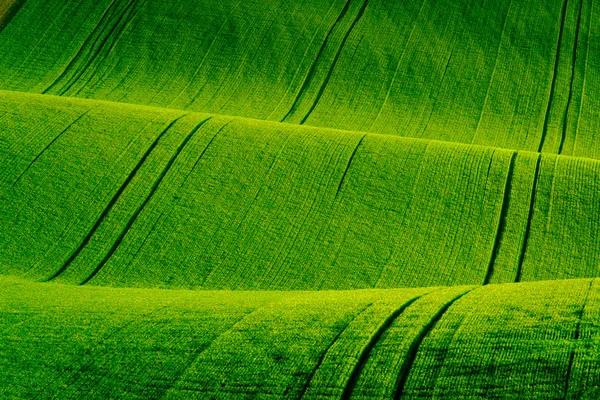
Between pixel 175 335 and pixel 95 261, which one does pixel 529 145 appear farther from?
pixel 175 335

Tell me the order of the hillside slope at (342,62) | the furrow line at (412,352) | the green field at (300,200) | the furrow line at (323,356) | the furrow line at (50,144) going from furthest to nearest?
the hillside slope at (342,62) < the furrow line at (50,144) < the green field at (300,200) < the furrow line at (323,356) < the furrow line at (412,352)

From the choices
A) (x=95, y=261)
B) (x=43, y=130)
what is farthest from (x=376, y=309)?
(x=43, y=130)

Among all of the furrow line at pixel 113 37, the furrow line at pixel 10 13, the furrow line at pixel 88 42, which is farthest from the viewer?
the furrow line at pixel 10 13

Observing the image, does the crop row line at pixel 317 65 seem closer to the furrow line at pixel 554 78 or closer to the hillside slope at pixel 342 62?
the hillside slope at pixel 342 62

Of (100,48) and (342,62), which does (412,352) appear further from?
(100,48)

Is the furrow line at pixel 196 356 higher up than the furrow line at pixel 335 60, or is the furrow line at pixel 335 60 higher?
the furrow line at pixel 196 356

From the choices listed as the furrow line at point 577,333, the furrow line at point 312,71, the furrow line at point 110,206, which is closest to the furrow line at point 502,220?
the furrow line at point 577,333

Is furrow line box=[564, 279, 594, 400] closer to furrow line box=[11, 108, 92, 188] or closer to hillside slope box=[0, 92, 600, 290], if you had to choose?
hillside slope box=[0, 92, 600, 290]
